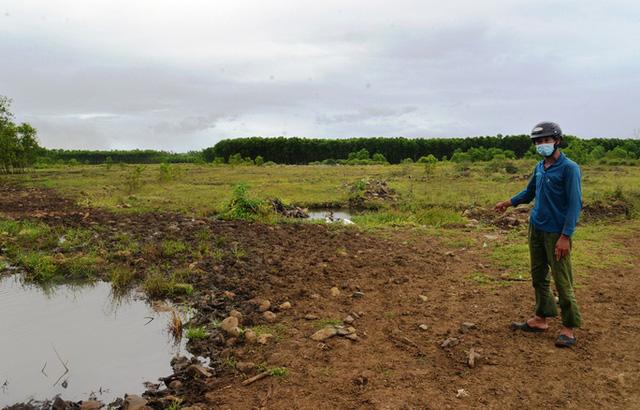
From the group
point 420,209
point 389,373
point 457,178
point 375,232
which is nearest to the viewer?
point 389,373

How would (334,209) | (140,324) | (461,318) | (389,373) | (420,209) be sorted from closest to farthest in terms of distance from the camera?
(389,373), (461,318), (140,324), (420,209), (334,209)

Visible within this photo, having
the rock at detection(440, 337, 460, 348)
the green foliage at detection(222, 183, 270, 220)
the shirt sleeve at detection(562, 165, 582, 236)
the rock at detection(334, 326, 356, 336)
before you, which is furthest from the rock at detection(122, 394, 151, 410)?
the green foliage at detection(222, 183, 270, 220)

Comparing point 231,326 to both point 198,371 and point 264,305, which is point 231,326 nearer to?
point 264,305

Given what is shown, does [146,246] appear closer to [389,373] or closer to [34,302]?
[34,302]

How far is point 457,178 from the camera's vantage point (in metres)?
24.1

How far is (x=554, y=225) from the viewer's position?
4707mm

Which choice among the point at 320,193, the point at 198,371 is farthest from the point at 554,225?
the point at 320,193

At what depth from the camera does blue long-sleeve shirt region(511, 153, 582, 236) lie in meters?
4.52

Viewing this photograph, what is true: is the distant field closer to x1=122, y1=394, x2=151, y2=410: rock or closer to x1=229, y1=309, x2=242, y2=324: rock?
x1=229, y1=309, x2=242, y2=324: rock

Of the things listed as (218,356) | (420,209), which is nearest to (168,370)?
(218,356)

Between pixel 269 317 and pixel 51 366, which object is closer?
pixel 51 366

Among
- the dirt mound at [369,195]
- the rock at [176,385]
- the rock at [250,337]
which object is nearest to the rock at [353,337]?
the rock at [250,337]

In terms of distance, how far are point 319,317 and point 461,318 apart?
156 cm

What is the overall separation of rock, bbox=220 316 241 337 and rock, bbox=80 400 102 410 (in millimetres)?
1467
